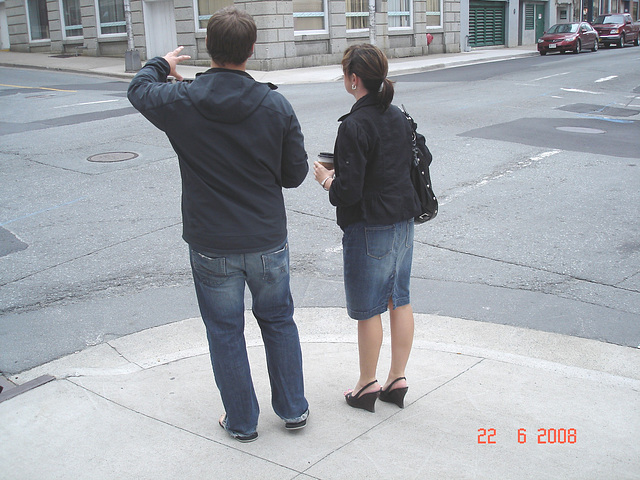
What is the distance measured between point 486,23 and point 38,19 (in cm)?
2350

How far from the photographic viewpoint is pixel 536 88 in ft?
58.0

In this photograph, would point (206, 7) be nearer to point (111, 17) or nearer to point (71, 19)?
point (111, 17)

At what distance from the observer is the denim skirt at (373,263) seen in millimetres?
3449

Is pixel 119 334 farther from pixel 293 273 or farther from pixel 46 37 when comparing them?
pixel 46 37

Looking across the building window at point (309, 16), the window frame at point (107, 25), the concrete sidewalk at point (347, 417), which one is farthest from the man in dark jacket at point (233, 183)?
the window frame at point (107, 25)

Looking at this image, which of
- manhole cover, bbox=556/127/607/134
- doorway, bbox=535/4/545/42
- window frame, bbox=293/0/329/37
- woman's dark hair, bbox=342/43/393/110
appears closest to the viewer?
woman's dark hair, bbox=342/43/393/110

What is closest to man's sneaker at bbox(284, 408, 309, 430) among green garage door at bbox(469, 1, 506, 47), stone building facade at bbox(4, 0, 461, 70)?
stone building facade at bbox(4, 0, 461, 70)

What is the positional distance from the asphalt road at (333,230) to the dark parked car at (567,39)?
21.0m

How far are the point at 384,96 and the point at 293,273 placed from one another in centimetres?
287

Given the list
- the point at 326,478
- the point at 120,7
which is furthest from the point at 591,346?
the point at 120,7

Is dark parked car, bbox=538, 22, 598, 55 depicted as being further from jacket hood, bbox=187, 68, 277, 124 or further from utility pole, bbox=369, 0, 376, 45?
jacket hood, bbox=187, 68, 277, 124

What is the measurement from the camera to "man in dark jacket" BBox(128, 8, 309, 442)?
3.04 meters

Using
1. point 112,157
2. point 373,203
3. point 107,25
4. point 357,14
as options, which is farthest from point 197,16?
point 373,203

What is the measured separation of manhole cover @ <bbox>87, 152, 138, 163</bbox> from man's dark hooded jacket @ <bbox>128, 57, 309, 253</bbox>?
7116mm
